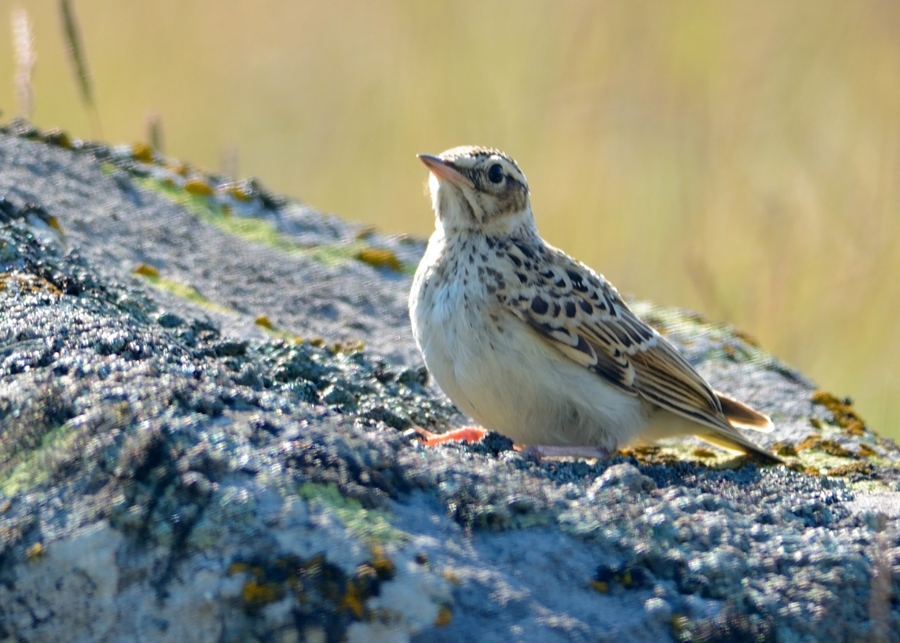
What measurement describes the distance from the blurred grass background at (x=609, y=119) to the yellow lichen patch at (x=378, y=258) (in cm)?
170

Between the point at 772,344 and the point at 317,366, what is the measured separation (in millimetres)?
4552

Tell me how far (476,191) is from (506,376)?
1.17m

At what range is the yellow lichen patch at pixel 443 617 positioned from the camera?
2291mm

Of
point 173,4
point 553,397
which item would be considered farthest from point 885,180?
point 173,4

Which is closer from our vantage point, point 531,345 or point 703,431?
point 531,345

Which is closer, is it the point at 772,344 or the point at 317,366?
the point at 317,366

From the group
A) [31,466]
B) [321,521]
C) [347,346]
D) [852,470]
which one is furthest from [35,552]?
[852,470]

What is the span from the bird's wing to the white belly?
8 centimetres

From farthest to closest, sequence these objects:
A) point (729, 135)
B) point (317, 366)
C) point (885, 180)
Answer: point (729, 135) < point (885, 180) < point (317, 366)

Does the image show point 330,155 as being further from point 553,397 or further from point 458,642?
point 458,642

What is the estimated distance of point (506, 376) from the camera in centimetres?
413

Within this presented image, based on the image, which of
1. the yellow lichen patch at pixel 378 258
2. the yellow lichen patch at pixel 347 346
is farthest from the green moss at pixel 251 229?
the yellow lichen patch at pixel 347 346

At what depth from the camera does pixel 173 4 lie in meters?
10.1

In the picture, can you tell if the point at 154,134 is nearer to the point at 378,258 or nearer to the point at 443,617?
the point at 378,258
